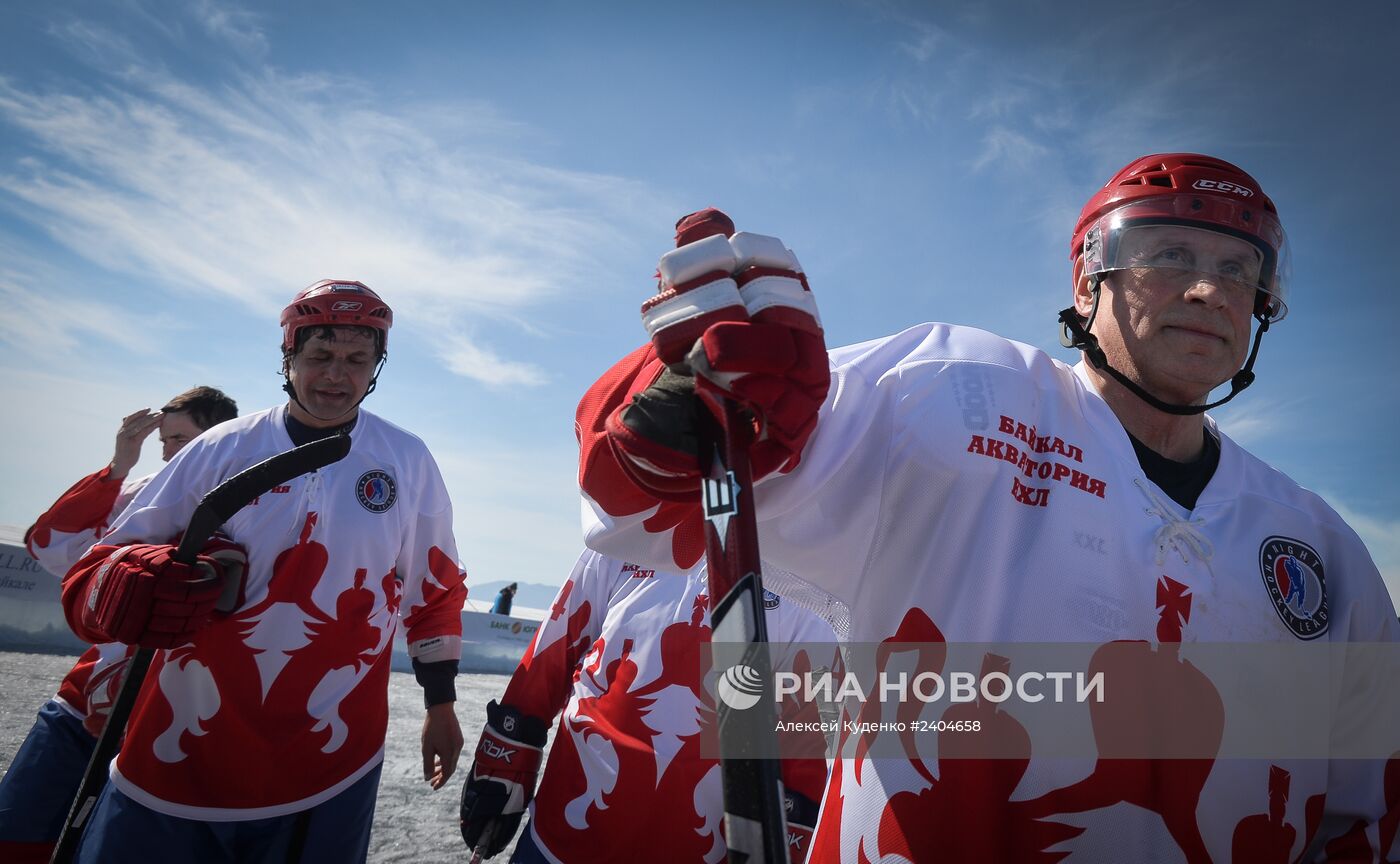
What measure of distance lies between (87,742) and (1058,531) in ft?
13.0

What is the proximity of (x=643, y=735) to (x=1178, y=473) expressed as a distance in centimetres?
186

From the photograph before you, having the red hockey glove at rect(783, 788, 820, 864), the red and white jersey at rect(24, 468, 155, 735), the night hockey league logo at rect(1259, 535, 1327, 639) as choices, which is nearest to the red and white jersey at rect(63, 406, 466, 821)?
the red and white jersey at rect(24, 468, 155, 735)

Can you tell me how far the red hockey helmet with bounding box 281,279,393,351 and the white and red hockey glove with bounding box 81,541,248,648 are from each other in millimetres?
1052

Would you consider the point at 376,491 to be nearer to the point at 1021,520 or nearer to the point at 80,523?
the point at 80,523

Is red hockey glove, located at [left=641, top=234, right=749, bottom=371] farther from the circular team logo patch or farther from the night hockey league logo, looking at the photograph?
the circular team logo patch

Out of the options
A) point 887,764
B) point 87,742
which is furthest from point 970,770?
point 87,742

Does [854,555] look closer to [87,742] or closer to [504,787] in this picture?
[504,787]

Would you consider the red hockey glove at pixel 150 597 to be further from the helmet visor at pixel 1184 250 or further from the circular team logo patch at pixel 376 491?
the helmet visor at pixel 1184 250

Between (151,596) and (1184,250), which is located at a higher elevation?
(1184,250)

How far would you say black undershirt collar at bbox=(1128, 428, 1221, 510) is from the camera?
1818mm

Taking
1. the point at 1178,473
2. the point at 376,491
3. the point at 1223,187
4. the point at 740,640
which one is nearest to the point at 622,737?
the point at 376,491

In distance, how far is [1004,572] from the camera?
1506mm

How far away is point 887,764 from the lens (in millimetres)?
1447

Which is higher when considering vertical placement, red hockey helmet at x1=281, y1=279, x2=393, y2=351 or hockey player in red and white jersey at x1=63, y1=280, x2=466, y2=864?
red hockey helmet at x1=281, y1=279, x2=393, y2=351
